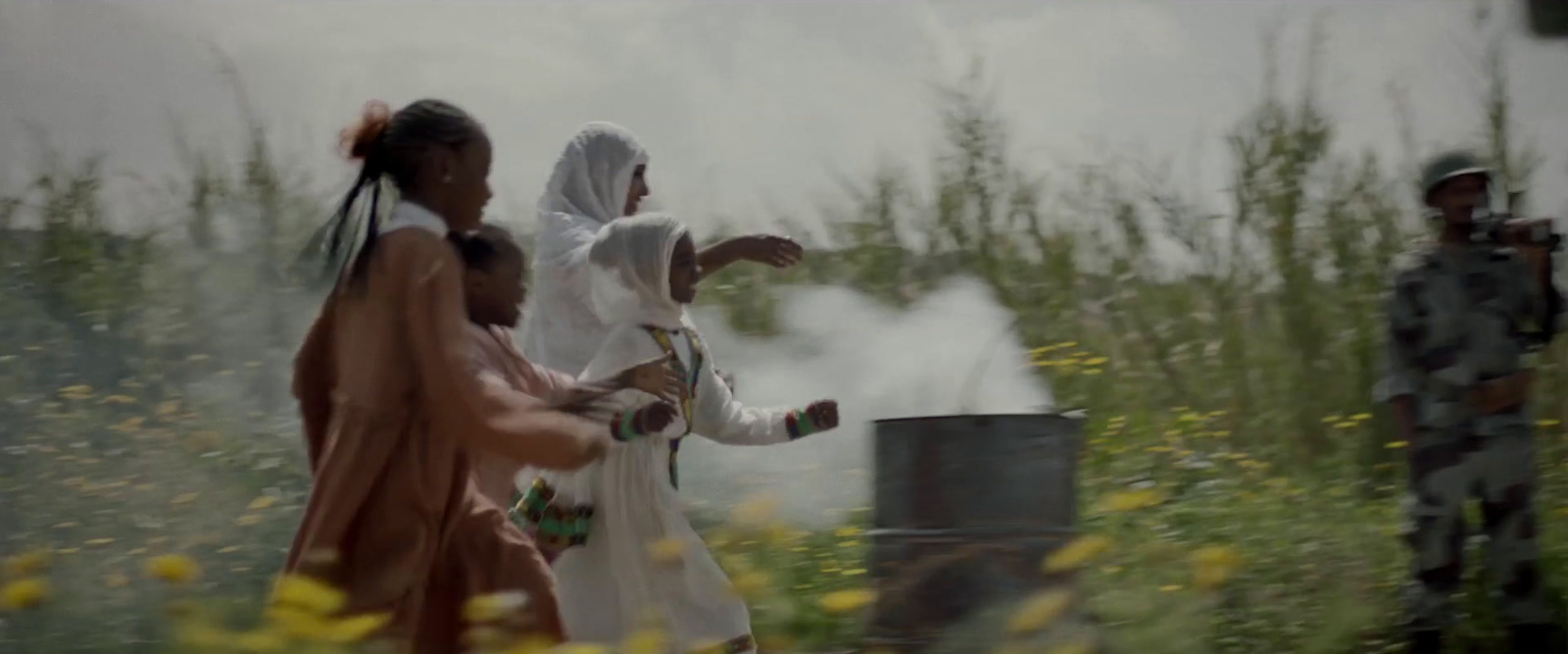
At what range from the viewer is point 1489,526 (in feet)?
19.3

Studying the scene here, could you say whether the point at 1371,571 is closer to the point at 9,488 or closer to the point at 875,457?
the point at 875,457

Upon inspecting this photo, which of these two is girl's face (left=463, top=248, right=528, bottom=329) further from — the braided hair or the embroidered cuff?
the embroidered cuff

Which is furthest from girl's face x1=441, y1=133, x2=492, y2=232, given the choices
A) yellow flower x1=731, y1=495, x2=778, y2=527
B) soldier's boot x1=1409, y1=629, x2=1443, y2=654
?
soldier's boot x1=1409, y1=629, x2=1443, y2=654

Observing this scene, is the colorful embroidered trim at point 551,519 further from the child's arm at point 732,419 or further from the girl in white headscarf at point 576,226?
the girl in white headscarf at point 576,226

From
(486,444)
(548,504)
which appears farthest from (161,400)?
(486,444)

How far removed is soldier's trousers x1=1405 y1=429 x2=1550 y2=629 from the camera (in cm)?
583

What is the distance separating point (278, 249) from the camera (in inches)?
323

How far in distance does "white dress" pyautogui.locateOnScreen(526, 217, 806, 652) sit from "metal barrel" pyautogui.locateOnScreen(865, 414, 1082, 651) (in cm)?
46

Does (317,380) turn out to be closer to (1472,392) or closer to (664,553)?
(664,553)

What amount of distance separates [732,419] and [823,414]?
0.23 m

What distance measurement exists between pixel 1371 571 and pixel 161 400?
4590mm

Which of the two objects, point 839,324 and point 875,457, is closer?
point 875,457

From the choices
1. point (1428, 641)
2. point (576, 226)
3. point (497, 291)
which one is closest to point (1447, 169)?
point (1428, 641)

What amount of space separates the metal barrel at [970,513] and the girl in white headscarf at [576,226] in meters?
1.60
